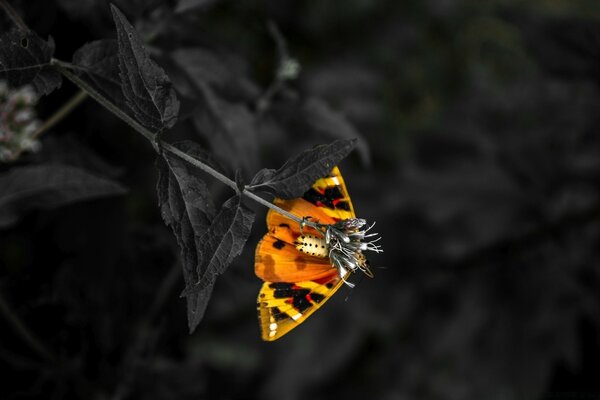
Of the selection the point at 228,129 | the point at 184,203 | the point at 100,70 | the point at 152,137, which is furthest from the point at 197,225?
the point at 228,129

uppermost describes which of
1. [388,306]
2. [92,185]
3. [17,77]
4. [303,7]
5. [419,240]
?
[17,77]

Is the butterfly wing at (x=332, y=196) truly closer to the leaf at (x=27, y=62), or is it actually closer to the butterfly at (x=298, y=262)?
the butterfly at (x=298, y=262)

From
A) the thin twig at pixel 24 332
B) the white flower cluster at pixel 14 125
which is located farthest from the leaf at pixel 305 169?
the thin twig at pixel 24 332

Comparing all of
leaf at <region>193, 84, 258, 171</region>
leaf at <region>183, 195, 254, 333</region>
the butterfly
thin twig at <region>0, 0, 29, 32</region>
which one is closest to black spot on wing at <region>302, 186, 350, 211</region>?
the butterfly

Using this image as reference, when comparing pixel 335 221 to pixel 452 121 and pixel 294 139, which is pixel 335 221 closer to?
pixel 294 139

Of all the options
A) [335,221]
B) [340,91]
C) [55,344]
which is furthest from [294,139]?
[335,221]

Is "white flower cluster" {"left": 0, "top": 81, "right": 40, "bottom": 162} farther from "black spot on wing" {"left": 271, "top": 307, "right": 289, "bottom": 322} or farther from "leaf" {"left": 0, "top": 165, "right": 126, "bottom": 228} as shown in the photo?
"black spot on wing" {"left": 271, "top": 307, "right": 289, "bottom": 322}
